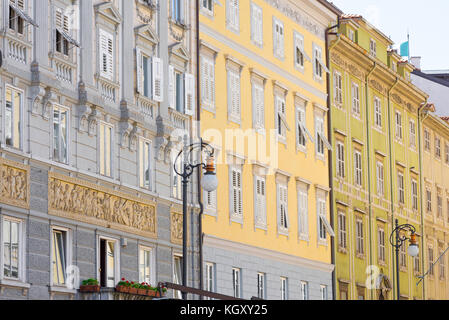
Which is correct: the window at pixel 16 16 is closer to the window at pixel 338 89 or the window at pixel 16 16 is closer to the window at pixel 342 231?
the window at pixel 338 89

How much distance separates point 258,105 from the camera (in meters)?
44.6

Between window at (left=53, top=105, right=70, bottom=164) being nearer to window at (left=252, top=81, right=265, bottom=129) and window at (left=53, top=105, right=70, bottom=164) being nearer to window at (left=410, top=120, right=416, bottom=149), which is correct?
window at (left=252, top=81, right=265, bottom=129)

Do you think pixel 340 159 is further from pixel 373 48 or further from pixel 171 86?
pixel 171 86

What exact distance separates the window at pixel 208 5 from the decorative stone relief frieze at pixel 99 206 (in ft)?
26.5

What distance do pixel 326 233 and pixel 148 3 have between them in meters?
17.2

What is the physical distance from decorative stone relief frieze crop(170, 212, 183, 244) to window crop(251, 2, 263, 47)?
9662 millimetres

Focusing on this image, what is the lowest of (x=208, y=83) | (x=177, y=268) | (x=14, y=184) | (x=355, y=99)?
(x=177, y=268)

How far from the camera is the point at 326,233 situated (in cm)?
5041

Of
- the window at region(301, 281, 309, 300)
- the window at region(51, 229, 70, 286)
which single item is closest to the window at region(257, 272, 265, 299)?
the window at region(301, 281, 309, 300)

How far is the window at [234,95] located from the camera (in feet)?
138

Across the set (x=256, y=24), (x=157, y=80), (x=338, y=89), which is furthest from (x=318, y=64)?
(x=157, y=80)

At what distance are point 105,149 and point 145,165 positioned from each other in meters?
2.73
